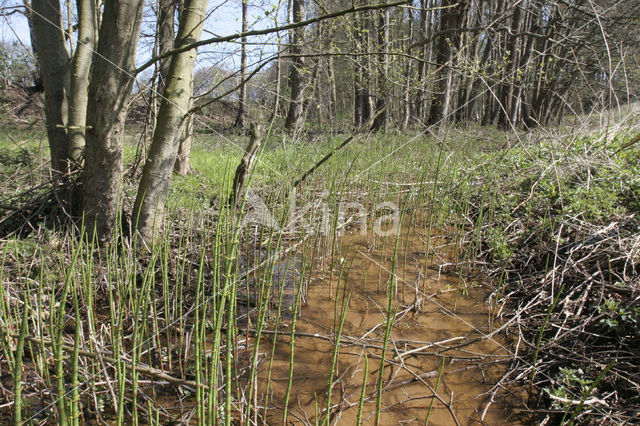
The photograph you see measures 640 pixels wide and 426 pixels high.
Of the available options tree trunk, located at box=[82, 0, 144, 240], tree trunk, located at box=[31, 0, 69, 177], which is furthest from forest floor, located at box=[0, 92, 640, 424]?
tree trunk, located at box=[31, 0, 69, 177]

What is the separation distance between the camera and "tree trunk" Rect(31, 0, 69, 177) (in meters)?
2.50

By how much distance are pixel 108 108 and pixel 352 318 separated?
5.59ft

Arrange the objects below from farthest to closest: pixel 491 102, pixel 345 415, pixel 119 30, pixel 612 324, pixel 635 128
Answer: pixel 491 102, pixel 635 128, pixel 119 30, pixel 612 324, pixel 345 415

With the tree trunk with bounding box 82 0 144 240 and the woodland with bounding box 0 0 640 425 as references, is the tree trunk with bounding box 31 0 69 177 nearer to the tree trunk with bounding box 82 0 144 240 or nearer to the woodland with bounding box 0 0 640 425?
the woodland with bounding box 0 0 640 425

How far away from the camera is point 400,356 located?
1585mm

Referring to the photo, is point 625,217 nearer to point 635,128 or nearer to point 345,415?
point 635,128

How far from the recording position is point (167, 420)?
1305 millimetres

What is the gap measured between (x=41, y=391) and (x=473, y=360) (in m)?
1.63

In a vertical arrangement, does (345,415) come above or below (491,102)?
below

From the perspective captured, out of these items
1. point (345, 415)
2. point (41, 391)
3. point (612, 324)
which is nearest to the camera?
point (41, 391)

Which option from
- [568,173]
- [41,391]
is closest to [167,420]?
[41,391]

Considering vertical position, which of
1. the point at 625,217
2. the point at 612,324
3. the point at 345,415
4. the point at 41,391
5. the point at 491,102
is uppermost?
the point at 491,102

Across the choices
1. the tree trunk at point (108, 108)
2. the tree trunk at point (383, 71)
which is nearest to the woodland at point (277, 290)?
the tree trunk at point (108, 108)

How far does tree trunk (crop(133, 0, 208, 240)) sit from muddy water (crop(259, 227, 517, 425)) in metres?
1.09
